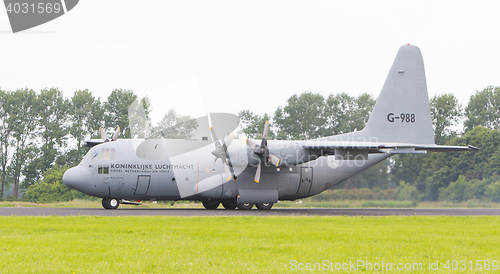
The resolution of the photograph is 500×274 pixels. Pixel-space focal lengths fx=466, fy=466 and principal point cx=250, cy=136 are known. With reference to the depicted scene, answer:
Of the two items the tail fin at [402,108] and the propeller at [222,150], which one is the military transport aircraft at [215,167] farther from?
the tail fin at [402,108]

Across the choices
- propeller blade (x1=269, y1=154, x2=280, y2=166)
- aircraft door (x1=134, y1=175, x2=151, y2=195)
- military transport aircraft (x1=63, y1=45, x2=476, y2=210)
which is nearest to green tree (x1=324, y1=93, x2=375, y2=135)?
military transport aircraft (x1=63, y1=45, x2=476, y2=210)

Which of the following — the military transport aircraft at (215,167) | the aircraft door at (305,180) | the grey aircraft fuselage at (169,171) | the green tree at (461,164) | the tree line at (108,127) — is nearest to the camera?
the grey aircraft fuselage at (169,171)

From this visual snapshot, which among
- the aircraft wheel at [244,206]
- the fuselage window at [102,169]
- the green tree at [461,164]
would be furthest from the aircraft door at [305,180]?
the green tree at [461,164]

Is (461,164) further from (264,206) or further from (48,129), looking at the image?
(48,129)

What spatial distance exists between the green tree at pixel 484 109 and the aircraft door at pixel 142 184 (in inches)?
2123

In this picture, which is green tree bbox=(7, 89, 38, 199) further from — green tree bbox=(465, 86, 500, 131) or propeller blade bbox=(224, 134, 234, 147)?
green tree bbox=(465, 86, 500, 131)

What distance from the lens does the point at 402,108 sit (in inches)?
1204

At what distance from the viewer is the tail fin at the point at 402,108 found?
30.5m

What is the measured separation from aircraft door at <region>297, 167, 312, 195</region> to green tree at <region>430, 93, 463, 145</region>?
37830 mm

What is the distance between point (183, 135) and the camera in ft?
101

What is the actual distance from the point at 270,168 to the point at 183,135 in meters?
6.64
